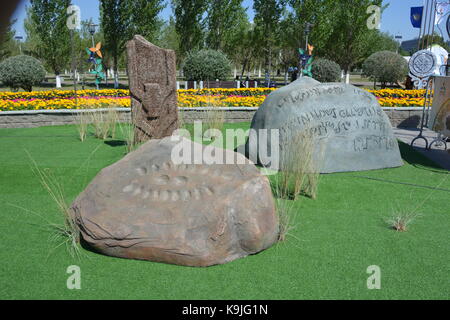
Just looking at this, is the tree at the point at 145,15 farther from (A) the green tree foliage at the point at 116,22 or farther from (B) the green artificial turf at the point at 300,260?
(B) the green artificial turf at the point at 300,260

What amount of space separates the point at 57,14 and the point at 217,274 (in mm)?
22559

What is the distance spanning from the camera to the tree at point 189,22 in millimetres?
23000

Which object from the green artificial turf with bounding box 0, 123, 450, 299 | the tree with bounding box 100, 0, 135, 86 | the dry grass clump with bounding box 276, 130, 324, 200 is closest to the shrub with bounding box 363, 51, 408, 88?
the tree with bounding box 100, 0, 135, 86

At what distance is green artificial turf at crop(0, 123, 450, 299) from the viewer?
2664 millimetres

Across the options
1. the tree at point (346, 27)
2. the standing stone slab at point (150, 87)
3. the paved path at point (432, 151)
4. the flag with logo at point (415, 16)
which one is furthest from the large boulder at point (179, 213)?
the tree at point (346, 27)

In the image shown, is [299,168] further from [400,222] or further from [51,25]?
[51,25]

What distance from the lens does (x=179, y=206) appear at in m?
2.95

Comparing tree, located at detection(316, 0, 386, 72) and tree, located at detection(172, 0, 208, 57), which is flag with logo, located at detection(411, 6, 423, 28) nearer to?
tree, located at detection(316, 0, 386, 72)

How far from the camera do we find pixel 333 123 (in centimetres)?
536

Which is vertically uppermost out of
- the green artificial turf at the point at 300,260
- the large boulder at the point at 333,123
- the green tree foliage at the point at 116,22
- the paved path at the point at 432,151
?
the green tree foliage at the point at 116,22

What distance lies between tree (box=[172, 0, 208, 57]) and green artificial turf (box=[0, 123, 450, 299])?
20029mm

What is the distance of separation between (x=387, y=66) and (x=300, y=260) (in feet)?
57.6

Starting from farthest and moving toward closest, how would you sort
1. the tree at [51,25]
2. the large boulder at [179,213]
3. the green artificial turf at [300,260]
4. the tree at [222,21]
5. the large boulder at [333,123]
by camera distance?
the tree at [222,21], the tree at [51,25], the large boulder at [333,123], the large boulder at [179,213], the green artificial turf at [300,260]

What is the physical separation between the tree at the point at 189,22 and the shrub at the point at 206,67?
7103mm
